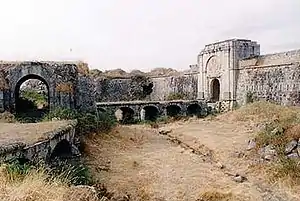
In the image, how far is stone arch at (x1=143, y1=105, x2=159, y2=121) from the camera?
2444 cm

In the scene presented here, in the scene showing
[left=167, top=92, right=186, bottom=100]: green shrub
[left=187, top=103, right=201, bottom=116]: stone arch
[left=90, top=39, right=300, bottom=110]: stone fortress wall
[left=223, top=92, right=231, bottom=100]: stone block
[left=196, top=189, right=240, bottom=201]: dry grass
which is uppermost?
[left=90, top=39, right=300, bottom=110]: stone fortress wall

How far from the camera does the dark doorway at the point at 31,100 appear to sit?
15.8 meters

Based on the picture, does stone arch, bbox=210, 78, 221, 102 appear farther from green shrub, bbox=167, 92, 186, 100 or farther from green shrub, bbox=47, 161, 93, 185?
green shrub, bbox=47, 161, 93, 185

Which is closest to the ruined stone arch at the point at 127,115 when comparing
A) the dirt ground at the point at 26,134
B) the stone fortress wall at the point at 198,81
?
the stone fortress wall at the point at 198,81

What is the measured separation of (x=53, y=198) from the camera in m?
4.93

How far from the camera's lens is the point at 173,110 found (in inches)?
1003

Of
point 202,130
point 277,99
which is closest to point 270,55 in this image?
point 277,99

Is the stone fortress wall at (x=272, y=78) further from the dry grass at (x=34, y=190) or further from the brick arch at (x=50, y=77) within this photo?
the dry grass at (x=34, y=190)

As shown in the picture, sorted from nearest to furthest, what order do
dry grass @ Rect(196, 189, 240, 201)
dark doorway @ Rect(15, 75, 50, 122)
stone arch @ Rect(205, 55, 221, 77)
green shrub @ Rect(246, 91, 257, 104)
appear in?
dry grass @ Rect(196, 189, 240, 201) < dark doorway @ Rect(15, 75, 50, 122) < green shrub @ Rect(246, 91, 257, 104) < stone arch @ Rect(205, 55, 221, 77)

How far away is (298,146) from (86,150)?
20.3ft

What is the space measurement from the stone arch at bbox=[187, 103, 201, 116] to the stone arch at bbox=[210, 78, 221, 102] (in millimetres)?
1168

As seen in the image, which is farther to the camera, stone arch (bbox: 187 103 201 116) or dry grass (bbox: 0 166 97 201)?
stone arch (bbox: 187 103 201 116)

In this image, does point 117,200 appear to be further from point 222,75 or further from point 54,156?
point 222,75

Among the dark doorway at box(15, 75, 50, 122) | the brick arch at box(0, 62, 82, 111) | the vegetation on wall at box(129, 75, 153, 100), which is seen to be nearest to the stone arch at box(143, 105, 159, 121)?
the vegetation on wall at box(129, 75, 153, 100)
